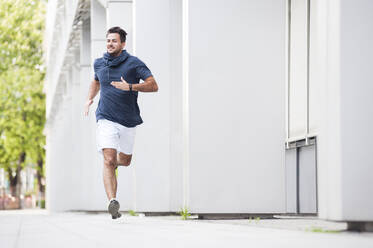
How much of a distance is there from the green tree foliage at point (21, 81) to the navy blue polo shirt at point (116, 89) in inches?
1352

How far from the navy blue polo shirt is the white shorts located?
55 millimetres

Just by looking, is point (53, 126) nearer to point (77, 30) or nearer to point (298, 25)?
point (77, 30)

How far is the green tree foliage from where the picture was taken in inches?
1668

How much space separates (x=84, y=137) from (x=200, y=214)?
12.5m

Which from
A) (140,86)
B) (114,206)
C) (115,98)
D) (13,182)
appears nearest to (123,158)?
(115,98)

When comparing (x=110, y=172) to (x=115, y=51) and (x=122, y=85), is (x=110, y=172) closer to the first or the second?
(x=122, y=85)

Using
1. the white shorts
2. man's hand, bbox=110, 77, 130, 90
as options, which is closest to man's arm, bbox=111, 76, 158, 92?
man's hand, bbox=110, 77, 130, 90

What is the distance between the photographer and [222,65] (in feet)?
28.2

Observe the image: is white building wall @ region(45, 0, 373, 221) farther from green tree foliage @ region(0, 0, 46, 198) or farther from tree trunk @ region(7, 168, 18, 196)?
tree trunk @ region(7, 168, 18, 196)

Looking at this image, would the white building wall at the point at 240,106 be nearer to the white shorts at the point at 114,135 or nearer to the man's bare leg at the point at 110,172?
the white shorts at the point at 114,135

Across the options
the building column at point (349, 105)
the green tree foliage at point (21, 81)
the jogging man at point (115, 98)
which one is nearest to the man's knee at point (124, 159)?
the jogging man at point (115, 98)

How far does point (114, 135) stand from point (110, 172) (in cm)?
41

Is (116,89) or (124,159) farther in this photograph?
(124,159)

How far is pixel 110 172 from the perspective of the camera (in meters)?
8.39
